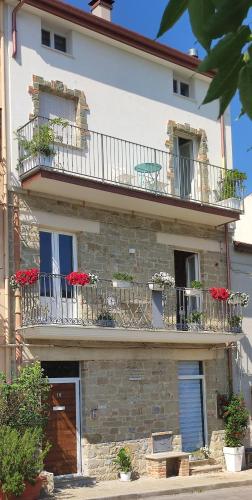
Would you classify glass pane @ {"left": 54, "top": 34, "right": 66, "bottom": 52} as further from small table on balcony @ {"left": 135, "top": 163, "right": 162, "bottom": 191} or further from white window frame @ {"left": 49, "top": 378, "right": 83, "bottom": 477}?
white window frame @ {"left": 49, "top": 378, "right": 83, "bottom": 477}

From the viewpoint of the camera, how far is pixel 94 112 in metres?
16.4

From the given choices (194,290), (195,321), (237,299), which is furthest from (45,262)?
(237,299)

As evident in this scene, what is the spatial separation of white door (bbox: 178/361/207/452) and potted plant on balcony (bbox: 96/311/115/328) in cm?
278

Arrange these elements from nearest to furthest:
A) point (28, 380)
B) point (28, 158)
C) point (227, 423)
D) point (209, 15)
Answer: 1. point (209, 15)
2. point (28, 380)
3. point (28, 158)
4. point (227, 423)

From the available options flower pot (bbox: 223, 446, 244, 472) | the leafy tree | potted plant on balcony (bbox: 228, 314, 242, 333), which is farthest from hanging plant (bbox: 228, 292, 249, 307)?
the leafy tree

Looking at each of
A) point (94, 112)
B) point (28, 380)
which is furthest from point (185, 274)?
point (28, 380)

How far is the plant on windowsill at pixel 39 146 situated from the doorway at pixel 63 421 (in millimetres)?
4036

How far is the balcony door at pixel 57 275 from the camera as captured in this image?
1464cm

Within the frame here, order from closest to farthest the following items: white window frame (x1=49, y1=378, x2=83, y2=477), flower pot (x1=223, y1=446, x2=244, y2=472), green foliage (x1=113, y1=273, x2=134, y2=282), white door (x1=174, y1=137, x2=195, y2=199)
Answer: white window frame (x1=49, y1=378, x2=83, y2=477)
green foliage (x1=113, y1=273, x2=134, y2=282)
flower pot (x1=223, y1=446, x2=244, y2=472)
white door (x1=174, y1=137, x2=195, y2=199)

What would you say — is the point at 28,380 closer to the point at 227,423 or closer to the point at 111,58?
the point at 227,423

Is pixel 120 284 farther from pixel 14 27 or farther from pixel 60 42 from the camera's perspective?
pixel 14 27

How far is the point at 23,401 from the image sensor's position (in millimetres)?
13344

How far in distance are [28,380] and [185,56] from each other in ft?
30.0

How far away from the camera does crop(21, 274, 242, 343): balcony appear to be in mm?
14180
